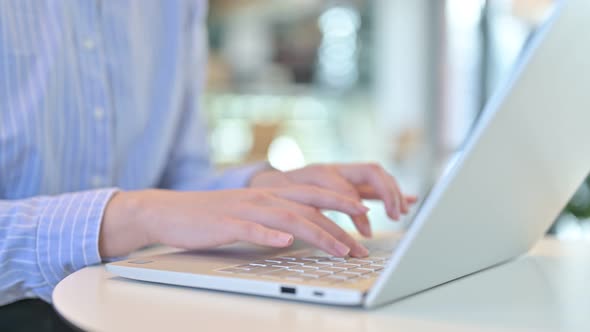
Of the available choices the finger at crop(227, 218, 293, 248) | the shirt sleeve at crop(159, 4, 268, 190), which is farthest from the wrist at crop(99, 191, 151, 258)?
the shirt sleeve at crop(159, 4, 268, 190)

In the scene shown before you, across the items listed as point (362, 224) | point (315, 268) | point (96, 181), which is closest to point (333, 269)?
point (315, 268)

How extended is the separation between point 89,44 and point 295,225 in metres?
0.55

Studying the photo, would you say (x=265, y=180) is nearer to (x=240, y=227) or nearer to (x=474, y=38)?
(x=240, y=227)

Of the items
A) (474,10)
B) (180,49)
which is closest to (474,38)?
(474,10)

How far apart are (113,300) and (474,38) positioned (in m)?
4.53

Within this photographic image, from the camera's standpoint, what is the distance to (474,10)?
4656mm

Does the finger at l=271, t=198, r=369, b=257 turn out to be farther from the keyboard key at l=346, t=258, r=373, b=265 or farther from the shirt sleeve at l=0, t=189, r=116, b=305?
the shirt sleeve at l=0, t=189, r=116, b=305

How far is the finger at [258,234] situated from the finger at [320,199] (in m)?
0.09

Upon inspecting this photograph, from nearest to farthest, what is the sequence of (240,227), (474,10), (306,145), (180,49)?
1. (240,227)
2. (180,49)
3. (474,10)
4. (306,145)

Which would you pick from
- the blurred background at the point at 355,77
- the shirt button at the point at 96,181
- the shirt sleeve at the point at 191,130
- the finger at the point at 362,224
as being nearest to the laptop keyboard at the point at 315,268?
the finger at the point at 362,224

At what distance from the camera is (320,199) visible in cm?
67

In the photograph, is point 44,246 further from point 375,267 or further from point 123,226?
point 375,267

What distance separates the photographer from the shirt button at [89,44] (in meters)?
0.98

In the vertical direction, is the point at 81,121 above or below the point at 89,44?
below
